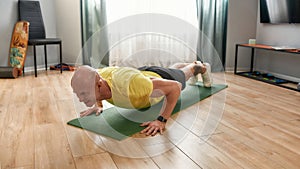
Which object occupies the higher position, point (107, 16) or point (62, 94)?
point (107, 16)

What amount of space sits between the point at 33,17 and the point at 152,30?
1.57 m

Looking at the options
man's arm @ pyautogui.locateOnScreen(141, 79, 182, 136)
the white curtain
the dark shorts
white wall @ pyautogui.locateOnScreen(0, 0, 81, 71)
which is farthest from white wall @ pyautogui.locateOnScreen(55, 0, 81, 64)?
man's arm @ pyautogui.locateOnScreen(141, 79, 182, 136)

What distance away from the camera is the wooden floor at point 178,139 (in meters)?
1.51

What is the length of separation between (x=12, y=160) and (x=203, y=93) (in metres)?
1.82

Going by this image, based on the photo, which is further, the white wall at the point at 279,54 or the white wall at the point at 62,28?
the white wall at the point at 62,28

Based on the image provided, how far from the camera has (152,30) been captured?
4.18 meters

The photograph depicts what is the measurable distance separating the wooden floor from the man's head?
0.27 meters

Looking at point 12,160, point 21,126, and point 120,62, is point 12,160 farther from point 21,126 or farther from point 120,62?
point 120,62

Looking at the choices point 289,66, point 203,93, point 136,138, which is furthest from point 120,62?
point 136,138

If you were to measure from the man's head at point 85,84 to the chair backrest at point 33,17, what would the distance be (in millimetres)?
2563

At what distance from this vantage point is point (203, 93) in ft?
9.43

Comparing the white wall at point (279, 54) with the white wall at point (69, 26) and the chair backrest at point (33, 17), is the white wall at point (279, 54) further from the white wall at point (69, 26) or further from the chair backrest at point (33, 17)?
the chair backrest at point (33, 17)


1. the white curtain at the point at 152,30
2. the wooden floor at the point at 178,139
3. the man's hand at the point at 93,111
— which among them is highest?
the white curtain at the point at 152,30

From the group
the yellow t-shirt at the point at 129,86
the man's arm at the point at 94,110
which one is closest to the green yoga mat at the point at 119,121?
the man's arm at the point at 94,110
